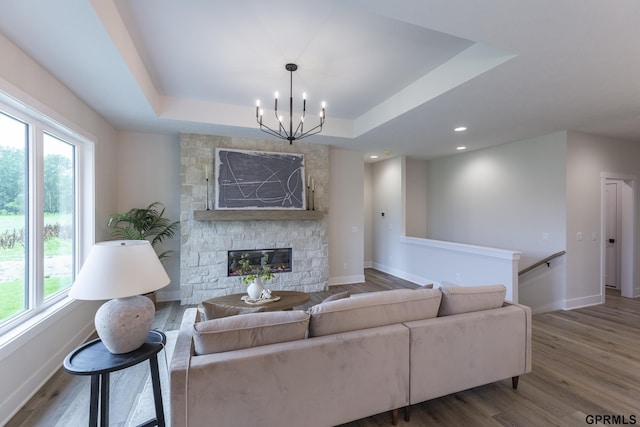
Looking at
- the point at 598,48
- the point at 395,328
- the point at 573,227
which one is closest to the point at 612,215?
the point at 573,227

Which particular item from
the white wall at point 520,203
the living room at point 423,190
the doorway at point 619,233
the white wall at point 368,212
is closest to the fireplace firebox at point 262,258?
the living room at point 423,190

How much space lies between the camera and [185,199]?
4.40 m

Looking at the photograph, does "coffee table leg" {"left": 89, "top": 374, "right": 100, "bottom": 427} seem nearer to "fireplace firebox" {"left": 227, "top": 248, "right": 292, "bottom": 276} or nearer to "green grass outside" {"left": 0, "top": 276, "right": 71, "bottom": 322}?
"green grass outside" {"left": 0, "top": 276, "right": 71, "bottom": 322}

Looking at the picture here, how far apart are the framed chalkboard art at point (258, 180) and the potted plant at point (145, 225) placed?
89cm

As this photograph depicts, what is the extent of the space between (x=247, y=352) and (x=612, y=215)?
23.3ft

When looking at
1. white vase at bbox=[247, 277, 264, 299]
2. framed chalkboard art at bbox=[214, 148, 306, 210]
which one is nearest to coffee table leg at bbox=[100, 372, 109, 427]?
white vase at bbox=[247, 277, 264, 299]

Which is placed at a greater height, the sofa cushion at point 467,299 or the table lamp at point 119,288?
the table lamp at point 119,288

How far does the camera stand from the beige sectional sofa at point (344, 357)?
60.2 inches

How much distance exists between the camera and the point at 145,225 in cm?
421

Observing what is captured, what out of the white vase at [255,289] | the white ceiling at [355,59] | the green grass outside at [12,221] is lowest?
the white vase at [255,289]

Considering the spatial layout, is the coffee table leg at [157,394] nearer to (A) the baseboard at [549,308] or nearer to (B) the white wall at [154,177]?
(B) the white wall at [154,177]

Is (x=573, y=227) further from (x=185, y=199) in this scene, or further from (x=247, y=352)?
(x=185, y=199)

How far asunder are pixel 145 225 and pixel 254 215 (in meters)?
1.56

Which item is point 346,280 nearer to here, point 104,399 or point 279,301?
point 279,301
